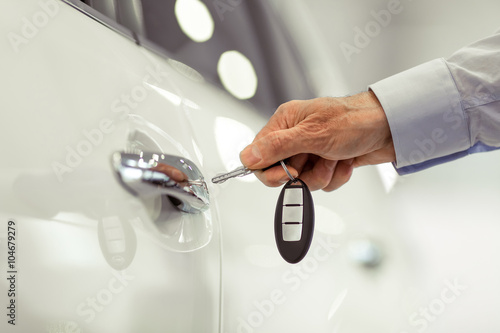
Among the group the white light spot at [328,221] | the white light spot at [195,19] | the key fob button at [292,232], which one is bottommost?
the white light spot at [328,221]

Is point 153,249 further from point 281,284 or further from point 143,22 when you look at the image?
point 143,22

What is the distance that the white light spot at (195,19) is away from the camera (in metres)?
1.04

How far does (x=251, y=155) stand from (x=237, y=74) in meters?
0.42

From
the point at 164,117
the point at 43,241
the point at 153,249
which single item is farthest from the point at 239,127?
the point at 43,241

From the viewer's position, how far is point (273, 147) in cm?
65

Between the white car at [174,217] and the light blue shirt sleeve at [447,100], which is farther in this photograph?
the light blue shirt sleeve at [447,100]

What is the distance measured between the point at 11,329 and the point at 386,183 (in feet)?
2.68

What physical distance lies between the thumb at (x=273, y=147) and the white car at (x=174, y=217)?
84mm

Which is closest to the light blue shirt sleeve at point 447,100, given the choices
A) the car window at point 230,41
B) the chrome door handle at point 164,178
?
the chrome door handle at point 164,178

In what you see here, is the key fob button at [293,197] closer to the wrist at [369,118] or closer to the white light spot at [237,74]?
the wrist at [369,118]

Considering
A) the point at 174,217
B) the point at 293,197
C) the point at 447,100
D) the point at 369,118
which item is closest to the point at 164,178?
the point at 174,217

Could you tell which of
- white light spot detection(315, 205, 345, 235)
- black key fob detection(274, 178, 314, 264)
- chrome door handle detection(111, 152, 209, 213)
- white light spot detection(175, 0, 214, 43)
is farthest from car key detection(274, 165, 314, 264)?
white light spot detection(175, 0, 214, 43)

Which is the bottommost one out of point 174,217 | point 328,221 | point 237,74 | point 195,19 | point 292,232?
point 328,221

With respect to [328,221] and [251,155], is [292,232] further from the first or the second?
[328,221]
